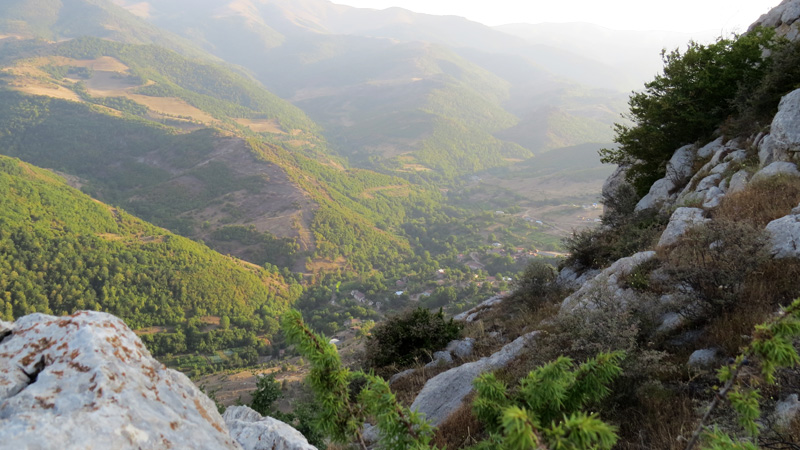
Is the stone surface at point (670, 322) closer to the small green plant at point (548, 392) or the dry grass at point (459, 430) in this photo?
the dry grass at point (459, 430)

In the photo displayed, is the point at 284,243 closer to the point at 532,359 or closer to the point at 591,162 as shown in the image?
the point at 532,359

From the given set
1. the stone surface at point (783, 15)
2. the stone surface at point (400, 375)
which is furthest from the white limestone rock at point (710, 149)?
the stone surface at point (400, 375)

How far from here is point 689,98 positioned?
14.5 m

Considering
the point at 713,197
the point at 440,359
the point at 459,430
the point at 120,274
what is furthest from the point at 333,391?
the point at 120,274

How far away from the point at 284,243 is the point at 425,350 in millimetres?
99198

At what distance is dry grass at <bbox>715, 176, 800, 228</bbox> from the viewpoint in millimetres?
7547

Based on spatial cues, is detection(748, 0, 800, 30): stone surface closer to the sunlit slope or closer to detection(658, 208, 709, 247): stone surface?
detection(658, 208, 709, 247): stone surface

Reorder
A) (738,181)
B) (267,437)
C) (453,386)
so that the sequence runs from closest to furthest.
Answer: (267,437), (453,386), (738,181)

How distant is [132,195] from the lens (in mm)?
126125

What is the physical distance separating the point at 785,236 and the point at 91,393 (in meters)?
9.37

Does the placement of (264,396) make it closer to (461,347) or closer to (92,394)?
(461,347)

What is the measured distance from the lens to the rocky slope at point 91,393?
2.32 metres

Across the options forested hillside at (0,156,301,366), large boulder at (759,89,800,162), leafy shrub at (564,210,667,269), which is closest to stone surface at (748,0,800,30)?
large boulder at (759,89,800,162)

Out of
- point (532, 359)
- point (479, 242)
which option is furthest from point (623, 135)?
point (479, 242)
